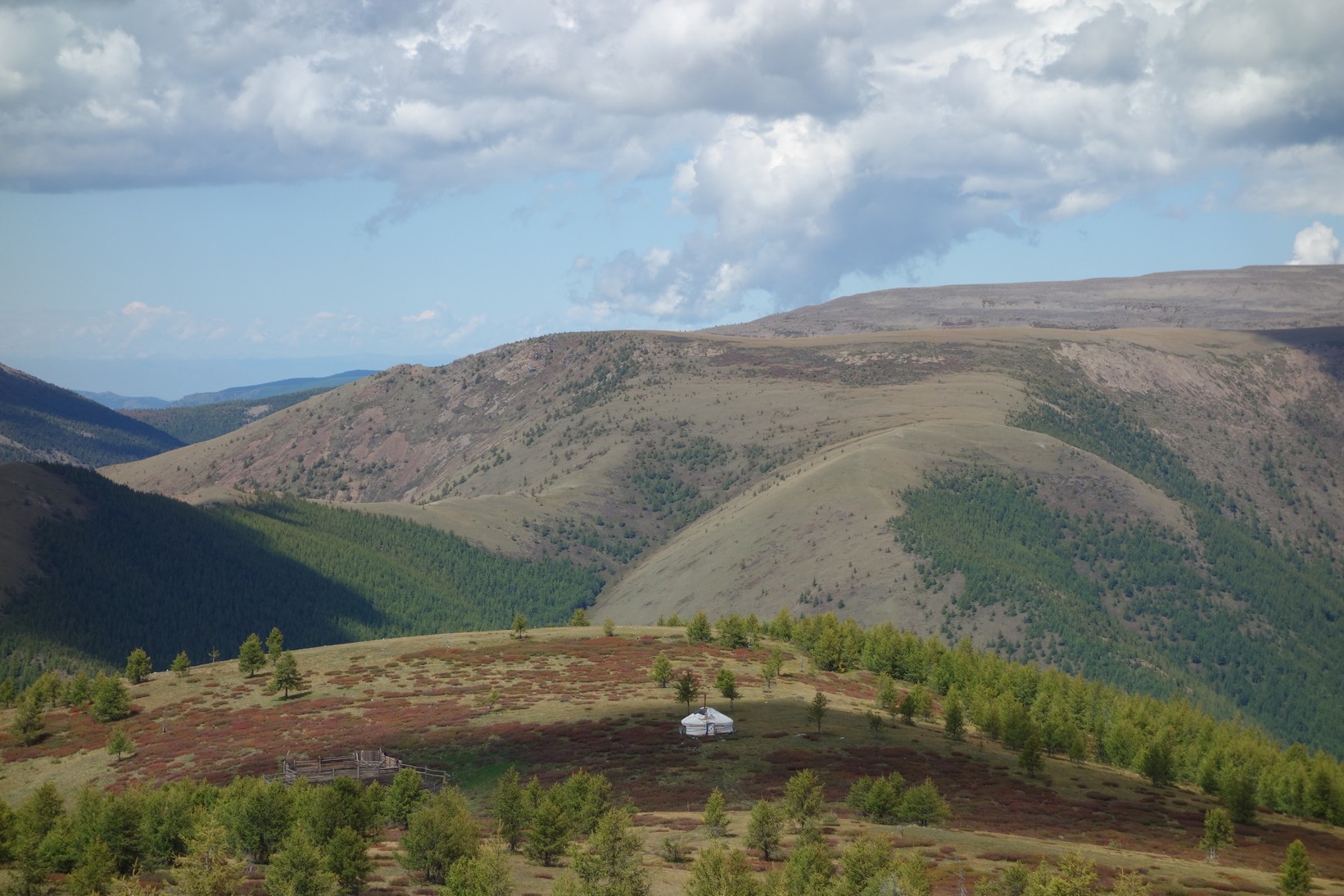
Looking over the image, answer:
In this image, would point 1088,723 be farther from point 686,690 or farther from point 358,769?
point 358,769

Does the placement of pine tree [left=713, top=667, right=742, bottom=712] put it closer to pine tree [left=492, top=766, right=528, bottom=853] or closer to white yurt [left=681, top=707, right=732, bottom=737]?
white yurt [left=681, top=707, right=732, bottom=737]

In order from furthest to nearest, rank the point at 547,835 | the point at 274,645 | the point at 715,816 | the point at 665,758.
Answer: the point at 274,645 < the point at 665,758 < the point at 715,816 < the point at 547,835

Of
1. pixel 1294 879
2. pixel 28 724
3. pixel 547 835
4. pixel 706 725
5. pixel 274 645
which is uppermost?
pixel 547 835

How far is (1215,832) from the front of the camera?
90.5m

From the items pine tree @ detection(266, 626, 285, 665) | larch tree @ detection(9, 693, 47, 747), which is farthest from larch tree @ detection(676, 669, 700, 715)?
larch tree @ detection(9, 693, 47, 747)

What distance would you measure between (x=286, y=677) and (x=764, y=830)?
6420 centimetres

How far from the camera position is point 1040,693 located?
452 feet

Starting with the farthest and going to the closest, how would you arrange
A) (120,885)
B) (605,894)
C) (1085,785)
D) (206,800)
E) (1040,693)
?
(1040,693), (1085,785), (206,800), (605,894), (120,885)

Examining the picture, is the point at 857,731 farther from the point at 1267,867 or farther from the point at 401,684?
the point at 401,684

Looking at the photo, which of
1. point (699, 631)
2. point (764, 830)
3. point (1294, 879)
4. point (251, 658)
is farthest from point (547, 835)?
point (699, 631)

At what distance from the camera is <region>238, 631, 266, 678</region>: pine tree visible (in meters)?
132

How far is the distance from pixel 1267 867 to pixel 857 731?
35646 mm

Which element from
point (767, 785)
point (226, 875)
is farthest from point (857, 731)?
point (226, 875)

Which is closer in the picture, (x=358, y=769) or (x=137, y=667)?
(x=358, y=769)
